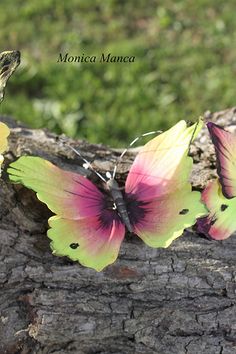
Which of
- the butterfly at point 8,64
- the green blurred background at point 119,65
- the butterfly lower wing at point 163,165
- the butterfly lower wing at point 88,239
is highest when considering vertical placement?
the butterfly at point 8,64

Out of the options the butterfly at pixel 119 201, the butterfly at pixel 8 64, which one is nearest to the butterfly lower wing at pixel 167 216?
the butterfly at pixel 119 201

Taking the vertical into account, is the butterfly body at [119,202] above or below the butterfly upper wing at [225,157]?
below

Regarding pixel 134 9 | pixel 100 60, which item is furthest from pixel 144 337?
pixel 134 9

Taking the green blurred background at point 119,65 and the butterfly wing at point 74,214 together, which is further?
the green blurred background at point 119,65

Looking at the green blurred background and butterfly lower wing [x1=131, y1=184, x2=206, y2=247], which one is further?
the green blurred background

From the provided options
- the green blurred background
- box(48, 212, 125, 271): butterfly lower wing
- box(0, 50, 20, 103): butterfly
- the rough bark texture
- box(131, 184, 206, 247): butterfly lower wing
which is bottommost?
the green blurred background

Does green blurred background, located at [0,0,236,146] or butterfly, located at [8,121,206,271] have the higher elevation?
butterfly, located at [8,121,206,271]

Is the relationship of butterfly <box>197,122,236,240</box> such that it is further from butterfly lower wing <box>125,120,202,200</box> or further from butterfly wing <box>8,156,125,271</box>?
butterfly wing <box>8,156,125,271</box>

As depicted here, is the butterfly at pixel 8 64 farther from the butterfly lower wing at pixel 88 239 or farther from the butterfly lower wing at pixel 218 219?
the butterfly lower wing at pixel 218 219

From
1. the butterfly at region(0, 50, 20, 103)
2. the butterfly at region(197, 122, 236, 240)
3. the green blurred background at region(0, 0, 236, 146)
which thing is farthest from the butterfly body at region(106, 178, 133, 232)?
the green blurred background at region(0, 0, 236, 146)
